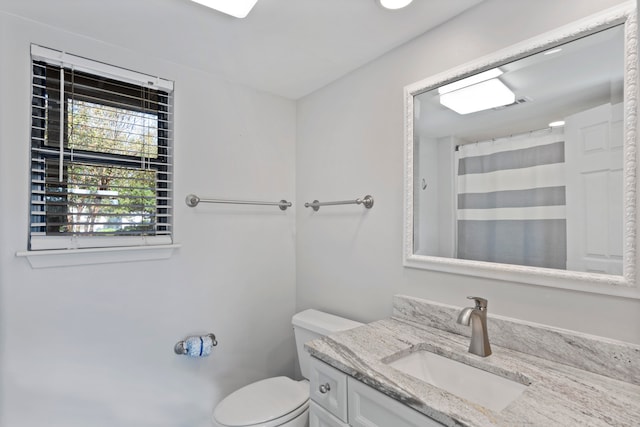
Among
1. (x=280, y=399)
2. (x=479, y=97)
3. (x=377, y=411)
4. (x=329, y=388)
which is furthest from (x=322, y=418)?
(x=479, y=97)

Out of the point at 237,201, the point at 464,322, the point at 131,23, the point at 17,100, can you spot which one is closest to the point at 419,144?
A: the point at 464,322

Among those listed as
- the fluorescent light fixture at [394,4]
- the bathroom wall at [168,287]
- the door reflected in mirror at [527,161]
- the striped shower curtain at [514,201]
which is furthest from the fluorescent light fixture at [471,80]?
the bathroom wall at [168,287]

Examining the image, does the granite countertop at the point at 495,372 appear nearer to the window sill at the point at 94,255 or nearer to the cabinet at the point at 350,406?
the cabinet at the point at 350,406

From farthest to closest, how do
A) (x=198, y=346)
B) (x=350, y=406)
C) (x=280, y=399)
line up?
(x=198, y=346) → (x=280, y=399) → (x=350, y=406)

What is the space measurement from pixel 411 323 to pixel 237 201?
3.77ft

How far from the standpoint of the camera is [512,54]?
1184 mm

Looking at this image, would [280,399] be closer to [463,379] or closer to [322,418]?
[322,418]

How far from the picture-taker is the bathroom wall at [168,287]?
1371mm

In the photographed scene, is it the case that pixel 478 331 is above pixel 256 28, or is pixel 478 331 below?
below

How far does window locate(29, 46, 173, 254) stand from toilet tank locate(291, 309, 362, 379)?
2.82ft

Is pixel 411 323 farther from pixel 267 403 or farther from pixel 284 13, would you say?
pixel 284 13

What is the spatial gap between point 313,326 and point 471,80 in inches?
54.4

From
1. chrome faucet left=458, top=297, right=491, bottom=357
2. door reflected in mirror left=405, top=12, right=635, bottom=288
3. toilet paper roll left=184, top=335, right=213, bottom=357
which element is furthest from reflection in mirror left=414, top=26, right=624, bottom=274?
toilet paper roll left=184, top=335, right=213, bottom=357

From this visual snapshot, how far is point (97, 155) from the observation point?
1.59 metres
